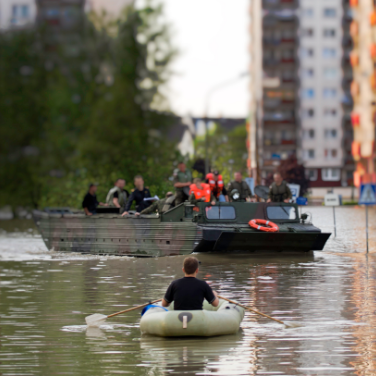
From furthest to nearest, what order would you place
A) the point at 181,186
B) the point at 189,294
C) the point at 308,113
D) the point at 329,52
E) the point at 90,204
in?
1. the point at 308,113
2. the point at 329,52
3. the point at 90,204
4. the point at 181,186
5. the point at 189,294

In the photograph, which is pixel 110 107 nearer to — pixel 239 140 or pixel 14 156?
pixel 14 156

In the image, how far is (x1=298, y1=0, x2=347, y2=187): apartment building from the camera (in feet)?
314

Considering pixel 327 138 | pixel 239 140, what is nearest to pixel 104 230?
pixel 327 138

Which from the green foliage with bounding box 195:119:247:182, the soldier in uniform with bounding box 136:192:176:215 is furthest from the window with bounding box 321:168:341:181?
the soldier in uniform with bounding box 136:192:176:215

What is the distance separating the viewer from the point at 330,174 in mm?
96062

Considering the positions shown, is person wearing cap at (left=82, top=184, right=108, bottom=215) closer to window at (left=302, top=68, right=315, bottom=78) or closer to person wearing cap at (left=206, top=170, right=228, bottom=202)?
person wearing cap at (left=206, top=170, right=228, bottom=202)

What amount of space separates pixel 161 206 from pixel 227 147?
87.3 meters

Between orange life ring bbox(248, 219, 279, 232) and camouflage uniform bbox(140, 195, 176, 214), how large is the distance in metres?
2.29

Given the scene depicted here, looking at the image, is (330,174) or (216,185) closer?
(216,185)

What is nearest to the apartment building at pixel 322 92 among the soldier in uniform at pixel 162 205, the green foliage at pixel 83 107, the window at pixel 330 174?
the window at pixel 330 174

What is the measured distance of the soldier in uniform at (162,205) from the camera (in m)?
22.9

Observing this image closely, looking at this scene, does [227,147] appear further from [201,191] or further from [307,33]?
[201,191]

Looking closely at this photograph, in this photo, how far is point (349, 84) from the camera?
312 ft

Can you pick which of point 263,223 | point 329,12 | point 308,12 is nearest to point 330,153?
point 329,12
